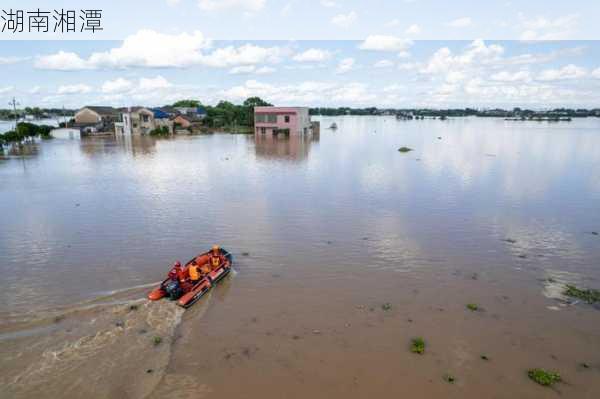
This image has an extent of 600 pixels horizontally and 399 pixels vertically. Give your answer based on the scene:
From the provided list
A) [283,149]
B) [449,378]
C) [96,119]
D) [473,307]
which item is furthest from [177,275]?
[96,119]

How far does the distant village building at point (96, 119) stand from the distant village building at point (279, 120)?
122 ft

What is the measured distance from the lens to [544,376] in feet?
33.9

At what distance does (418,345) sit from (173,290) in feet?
28.3

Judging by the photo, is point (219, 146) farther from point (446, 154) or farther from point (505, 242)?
point (505, 242)

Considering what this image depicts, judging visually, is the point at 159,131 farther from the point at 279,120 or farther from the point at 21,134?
the point at 21,134

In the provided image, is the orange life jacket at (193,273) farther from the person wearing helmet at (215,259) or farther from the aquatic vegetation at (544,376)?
the aquatic vegetation at (544,376)

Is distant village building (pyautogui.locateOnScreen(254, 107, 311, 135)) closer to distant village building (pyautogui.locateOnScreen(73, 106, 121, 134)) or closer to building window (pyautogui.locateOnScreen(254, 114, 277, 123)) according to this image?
building window (pyautogui.locateOnScreen(254, 114, 277, 123))

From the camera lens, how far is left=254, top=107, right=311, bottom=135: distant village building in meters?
81.3

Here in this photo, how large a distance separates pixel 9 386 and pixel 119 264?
24.7ft

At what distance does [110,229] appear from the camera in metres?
21.8

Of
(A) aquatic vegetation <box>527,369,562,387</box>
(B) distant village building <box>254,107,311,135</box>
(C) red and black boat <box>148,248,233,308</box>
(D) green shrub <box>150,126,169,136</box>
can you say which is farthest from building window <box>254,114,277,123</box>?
(A) aquatic vegetation <box>527,369,562,387</box>

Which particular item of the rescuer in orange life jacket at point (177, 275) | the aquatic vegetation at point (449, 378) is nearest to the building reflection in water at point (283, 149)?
the rescuer in orange life jacket at point (177, 275)

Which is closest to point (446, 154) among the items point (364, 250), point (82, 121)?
point (364, 250)

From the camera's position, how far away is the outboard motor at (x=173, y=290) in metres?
13.9
